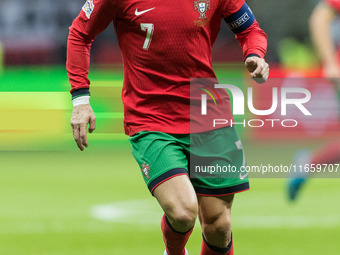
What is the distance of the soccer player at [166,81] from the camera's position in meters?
3.84

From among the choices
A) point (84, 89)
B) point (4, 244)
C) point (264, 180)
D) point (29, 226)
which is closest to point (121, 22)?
point (84, 89)

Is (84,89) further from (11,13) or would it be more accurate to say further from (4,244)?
(11,13)

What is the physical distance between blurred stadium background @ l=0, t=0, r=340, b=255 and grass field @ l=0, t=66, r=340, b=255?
1 centimetres

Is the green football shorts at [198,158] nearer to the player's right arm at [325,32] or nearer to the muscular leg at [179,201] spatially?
the muscular leg at [179,201]

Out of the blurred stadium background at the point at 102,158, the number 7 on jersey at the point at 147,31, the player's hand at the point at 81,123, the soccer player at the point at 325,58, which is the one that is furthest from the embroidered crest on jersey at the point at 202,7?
the soccer player at the point at 325,58

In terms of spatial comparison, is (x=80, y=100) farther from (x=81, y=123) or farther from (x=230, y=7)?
(x=230, y=7)

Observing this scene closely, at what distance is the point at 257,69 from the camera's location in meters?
3.80

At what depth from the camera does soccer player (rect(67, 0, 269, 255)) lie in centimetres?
384

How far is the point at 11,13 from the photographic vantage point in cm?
1169

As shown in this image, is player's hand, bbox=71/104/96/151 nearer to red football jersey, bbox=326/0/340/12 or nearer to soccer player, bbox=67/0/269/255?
soccer player, bbox=67/0/269/255

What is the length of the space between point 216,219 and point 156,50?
887mm

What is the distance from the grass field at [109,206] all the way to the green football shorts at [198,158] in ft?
3.88

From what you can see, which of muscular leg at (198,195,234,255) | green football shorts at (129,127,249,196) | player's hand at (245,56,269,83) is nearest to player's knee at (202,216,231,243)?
muscular leg at (198,195,234,255)

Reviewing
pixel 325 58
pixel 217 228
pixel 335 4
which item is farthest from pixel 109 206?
pixel 217 228
